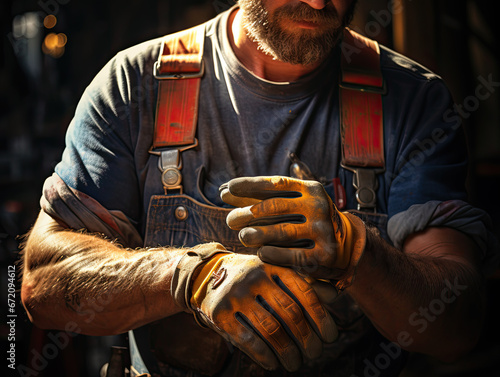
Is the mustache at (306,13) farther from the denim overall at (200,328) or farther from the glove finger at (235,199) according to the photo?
the glove finger at (235,199)

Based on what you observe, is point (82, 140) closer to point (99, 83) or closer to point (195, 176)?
point (99, 83)

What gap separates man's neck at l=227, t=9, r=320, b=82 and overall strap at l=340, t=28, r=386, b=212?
0.33ft

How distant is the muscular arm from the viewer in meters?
1.14

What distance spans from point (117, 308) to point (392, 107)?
0.77 m

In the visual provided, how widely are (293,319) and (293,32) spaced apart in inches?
25.1

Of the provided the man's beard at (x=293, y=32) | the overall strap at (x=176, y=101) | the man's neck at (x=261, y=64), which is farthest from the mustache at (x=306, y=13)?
the overall strap at (x=176, y=101)

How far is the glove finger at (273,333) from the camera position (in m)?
0.96

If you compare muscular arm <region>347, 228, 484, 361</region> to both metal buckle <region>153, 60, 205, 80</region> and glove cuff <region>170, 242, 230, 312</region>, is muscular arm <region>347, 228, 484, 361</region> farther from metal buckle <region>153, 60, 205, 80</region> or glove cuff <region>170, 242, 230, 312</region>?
metal buckle <region>153, 60, 205, 80</region>

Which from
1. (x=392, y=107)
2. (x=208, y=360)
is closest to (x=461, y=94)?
(x=392, y=107)

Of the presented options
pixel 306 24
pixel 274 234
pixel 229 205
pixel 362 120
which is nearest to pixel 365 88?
pixel 362 120

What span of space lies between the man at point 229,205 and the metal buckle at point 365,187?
2 centimetres

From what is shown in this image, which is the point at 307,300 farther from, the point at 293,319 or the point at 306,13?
the point at 306,13

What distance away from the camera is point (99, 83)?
1.29 meters

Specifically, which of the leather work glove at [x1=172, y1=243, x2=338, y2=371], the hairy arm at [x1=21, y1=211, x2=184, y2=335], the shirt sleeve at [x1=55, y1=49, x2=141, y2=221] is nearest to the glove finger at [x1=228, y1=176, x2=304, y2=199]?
the leather work glove at [x1=172, y1=243, x2=338, y2=371]
